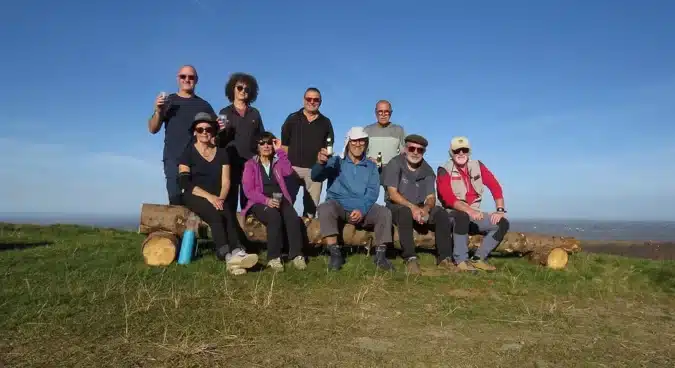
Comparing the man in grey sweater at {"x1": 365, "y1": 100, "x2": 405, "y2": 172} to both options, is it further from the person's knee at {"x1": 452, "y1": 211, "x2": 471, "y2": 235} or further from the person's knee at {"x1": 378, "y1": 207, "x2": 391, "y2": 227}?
the person's knee at {"x1": 452, "y1": 211, "x2": 471, "y2": 235}

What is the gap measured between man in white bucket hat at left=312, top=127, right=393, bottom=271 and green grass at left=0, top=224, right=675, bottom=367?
2.02ft

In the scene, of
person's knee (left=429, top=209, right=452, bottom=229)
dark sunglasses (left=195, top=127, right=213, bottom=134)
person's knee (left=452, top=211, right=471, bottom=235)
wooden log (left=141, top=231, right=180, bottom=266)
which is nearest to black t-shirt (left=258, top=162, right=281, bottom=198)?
dark sunglasses (left=195, top=127, right=213, bottom=134)

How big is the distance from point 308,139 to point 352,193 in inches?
64.4

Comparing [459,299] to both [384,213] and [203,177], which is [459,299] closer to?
[384,213]

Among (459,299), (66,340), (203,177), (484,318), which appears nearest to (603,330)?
(484,318)

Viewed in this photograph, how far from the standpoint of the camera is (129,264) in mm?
7473

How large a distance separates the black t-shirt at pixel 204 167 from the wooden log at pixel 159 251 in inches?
41.6

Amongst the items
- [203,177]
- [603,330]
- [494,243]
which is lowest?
[603,330]

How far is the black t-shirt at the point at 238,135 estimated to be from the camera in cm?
862

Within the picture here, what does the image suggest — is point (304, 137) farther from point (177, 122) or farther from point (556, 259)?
point (556, 259)

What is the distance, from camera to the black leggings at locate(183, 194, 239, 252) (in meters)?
7.54

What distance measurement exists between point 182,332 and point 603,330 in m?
4.20

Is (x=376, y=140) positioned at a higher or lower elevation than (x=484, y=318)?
higher

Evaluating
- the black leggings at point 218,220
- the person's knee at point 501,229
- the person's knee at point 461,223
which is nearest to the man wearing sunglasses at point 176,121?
the black leggings at point 218,220
